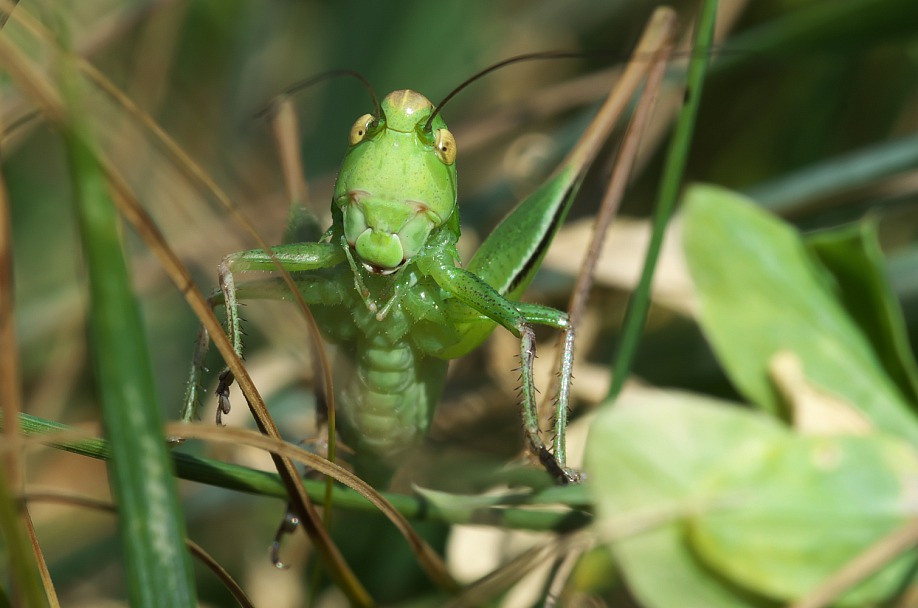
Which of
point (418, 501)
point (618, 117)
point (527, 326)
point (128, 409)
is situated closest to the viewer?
point (128, 409)

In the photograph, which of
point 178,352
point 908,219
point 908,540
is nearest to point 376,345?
point 908,540

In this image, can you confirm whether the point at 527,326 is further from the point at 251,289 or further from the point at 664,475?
the point at 664,475

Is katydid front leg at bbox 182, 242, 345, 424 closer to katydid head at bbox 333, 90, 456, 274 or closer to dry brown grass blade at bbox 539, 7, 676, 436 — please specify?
katydid head at bbox 333, 90, 456, 274

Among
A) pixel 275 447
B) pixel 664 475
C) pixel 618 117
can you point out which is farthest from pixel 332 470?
pixel 618 117

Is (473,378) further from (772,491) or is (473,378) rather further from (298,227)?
(772,491)

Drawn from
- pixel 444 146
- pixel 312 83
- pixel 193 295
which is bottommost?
pixel 193 295

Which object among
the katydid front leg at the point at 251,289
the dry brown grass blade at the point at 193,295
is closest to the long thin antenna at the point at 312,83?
the katydid front leg at the point at 251,289
